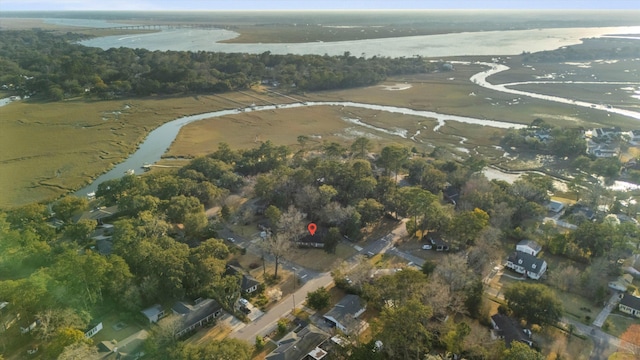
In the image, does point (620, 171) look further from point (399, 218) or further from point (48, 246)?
point (48, 246)

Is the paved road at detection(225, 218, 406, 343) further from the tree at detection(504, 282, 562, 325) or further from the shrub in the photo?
the tree at detection(504, 282, 562, 325)

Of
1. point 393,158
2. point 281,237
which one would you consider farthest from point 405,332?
point 393,158

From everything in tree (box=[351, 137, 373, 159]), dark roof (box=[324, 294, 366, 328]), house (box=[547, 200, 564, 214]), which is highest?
tree (box=[351, 137, 373, 159])

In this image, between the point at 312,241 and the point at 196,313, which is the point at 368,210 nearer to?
the point at 312,241

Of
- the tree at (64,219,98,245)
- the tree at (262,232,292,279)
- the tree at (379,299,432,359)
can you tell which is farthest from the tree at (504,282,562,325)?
the tree at (64,219,98,245)

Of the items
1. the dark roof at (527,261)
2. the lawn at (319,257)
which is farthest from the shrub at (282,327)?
the dark roof at (527,261)

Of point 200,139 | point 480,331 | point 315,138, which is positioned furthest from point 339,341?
point 200,139
